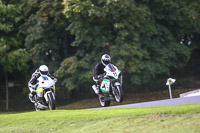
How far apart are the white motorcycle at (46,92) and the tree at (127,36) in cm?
1117

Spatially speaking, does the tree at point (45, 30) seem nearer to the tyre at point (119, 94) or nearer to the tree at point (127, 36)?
the tree at point (127, 36)

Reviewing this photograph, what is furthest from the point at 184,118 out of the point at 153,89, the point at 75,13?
the point at 153,89

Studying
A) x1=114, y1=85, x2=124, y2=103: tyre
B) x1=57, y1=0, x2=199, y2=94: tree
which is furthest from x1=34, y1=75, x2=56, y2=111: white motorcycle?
x1=57, y1=0, x2=199, y2=94: tree

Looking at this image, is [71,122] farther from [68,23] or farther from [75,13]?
[68,23]

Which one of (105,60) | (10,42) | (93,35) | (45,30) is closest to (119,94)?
(105,60)

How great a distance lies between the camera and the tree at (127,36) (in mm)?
26859

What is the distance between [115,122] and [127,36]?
715 inches

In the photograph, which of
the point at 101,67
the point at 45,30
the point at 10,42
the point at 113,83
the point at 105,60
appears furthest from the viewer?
the point at 10,42

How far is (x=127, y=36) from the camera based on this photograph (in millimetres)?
28094

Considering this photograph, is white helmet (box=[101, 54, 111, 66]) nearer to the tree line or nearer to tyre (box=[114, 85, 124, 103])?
tyre (box=[114, 85, 124, 103])

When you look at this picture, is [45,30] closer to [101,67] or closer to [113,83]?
[101,67]

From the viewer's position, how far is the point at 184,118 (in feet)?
31.7

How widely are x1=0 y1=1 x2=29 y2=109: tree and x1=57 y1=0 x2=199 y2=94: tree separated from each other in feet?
12.7

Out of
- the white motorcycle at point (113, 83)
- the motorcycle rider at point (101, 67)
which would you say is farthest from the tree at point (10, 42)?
the white motorcycle at point (113, 83)
